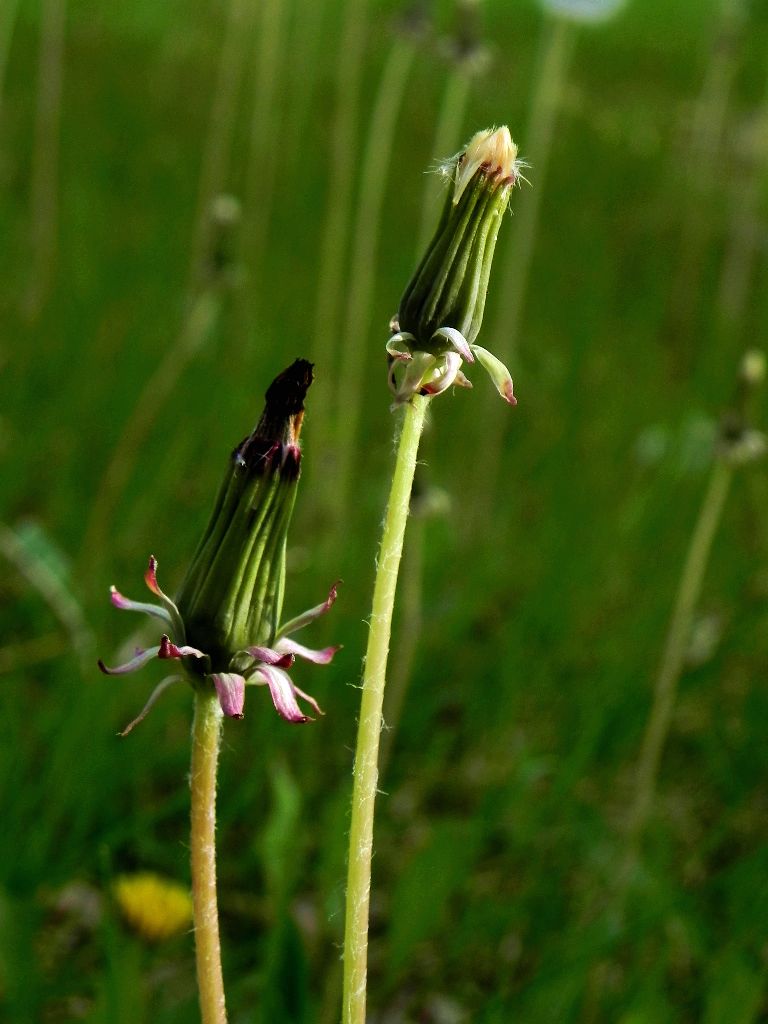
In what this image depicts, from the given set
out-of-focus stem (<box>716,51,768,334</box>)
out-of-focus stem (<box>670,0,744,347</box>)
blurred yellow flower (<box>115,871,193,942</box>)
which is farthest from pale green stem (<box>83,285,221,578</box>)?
out-of-focus stem (<box>670,0,744,347</box>)

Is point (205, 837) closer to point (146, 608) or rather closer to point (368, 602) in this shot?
point (146, 608)

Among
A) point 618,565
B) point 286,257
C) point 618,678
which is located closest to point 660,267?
point 286,257

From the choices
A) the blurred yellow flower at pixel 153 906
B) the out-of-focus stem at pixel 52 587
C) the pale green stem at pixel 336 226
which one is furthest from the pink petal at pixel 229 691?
the pale green stem at pixel 336 226

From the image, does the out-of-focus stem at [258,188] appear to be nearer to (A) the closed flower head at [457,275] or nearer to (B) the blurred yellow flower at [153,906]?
(B) the blurred yellow flower at [153,906]

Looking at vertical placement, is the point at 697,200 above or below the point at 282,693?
above

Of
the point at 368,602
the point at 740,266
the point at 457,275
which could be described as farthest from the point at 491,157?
the point at 740,266

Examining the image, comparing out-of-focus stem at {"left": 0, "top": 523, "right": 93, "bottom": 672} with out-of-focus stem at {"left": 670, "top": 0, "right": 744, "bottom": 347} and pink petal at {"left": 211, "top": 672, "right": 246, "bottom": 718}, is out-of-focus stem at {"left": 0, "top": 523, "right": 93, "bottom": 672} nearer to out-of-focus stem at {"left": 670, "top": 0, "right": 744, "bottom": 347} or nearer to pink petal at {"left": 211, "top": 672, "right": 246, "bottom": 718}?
pink petal at {"left": 211, "top": 672, "right": 246, "bottom": 718}

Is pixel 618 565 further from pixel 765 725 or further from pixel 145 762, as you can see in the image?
pixel 145 762
